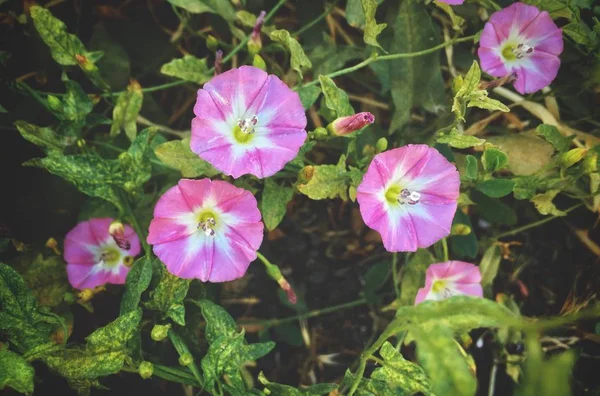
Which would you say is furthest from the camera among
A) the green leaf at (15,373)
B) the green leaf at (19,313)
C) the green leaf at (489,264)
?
the green leaf at (489,264)

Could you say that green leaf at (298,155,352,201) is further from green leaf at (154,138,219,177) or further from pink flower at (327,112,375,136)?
green leaf at (154,138,219,177)

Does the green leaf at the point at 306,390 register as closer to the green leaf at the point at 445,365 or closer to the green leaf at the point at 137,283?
the green leaf at the point at 137,283

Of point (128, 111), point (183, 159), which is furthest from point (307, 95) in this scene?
point (128, 111)

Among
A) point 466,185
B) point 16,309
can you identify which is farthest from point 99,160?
point 466,185

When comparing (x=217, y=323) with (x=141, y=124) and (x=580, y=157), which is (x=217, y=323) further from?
(x=580, y=157)

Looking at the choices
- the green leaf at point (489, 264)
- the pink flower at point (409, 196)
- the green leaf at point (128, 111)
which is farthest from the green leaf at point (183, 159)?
the green leaf at point (489, 264)

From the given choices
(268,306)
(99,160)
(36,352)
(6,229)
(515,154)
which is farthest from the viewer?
(268,306)
